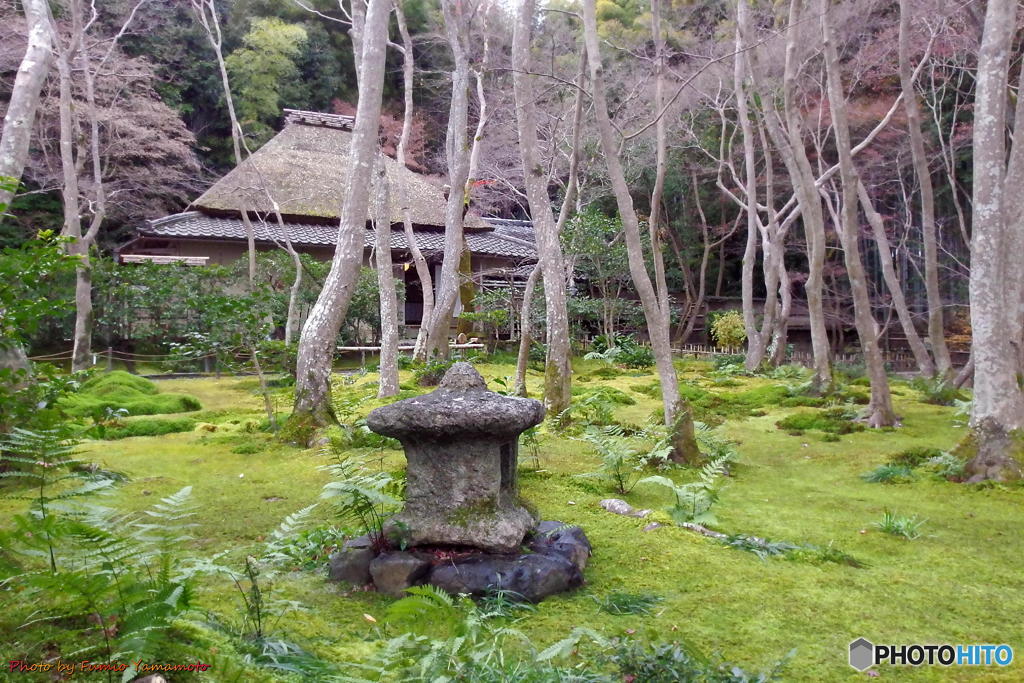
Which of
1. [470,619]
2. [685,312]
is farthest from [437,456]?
[685,312]

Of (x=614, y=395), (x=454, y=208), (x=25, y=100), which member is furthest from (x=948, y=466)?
(x=25, y=100)

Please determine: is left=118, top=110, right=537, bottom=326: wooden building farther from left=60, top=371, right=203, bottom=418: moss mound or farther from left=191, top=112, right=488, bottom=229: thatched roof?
left=60, top=371, right=203, bottom=418: moss mound

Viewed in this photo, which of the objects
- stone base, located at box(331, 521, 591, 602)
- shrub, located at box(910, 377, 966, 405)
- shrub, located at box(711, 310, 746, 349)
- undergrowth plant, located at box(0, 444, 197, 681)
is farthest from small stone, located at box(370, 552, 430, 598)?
shrub, located at box(711, 310, 746, 349)

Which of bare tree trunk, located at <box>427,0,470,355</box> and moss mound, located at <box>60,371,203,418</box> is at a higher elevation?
bare tree trunk, located at <box>427,0,470,355</box>

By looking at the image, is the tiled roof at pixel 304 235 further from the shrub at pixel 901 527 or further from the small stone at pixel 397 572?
the shrub at pixel 901 527

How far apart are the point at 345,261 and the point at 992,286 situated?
247 inches

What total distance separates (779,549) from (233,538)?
3.29m

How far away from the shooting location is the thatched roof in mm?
19547

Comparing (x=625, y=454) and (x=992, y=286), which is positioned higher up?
(x=992, y=286)

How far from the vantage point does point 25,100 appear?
20.0ft

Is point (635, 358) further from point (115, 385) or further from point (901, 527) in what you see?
point (901, 527)

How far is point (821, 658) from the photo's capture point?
2.91 m

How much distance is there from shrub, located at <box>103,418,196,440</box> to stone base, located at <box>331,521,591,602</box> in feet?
17.7

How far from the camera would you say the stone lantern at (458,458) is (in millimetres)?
3643
